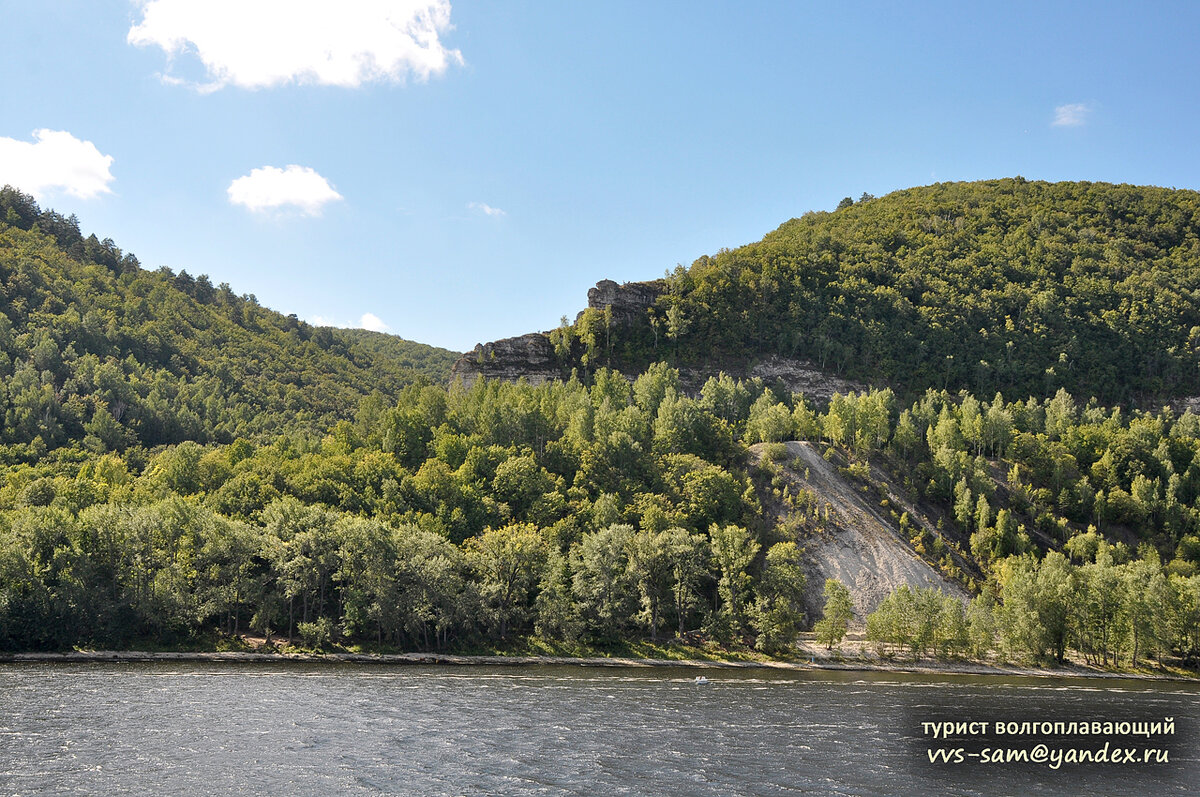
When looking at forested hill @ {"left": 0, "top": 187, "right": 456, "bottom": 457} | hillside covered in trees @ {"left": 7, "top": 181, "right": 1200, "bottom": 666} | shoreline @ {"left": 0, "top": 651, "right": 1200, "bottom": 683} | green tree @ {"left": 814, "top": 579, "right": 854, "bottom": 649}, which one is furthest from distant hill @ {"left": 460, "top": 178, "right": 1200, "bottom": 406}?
shoreline @ {"left": 0, "top": 651, "right": 1200, "bottom": 683}

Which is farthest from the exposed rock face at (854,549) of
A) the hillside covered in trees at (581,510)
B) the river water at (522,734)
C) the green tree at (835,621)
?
the river water at (522,734)

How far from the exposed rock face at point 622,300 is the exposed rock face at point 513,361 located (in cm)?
1632

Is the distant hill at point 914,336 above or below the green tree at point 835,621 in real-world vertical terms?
above

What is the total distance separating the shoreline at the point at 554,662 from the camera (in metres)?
79.2

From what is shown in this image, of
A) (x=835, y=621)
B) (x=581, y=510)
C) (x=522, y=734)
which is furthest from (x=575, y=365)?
(x=522, y=734)

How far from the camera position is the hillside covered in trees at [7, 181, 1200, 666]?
87.4 meters

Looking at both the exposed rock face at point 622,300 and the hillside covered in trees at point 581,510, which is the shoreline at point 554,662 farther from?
the exposed rock face at point 622,300

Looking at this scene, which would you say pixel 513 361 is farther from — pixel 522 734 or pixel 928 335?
pixel 522 734

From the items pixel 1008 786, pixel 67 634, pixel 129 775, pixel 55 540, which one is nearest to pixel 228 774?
pixel 129 775

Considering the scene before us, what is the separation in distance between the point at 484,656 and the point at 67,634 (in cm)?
4080

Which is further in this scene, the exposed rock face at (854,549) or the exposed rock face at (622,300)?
the exposed rock face at (622,300)

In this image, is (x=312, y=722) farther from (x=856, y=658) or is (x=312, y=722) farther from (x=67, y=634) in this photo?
(x=856, y=658)

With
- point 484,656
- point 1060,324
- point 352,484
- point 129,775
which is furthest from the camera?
point 1060,324

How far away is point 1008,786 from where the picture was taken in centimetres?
4444
